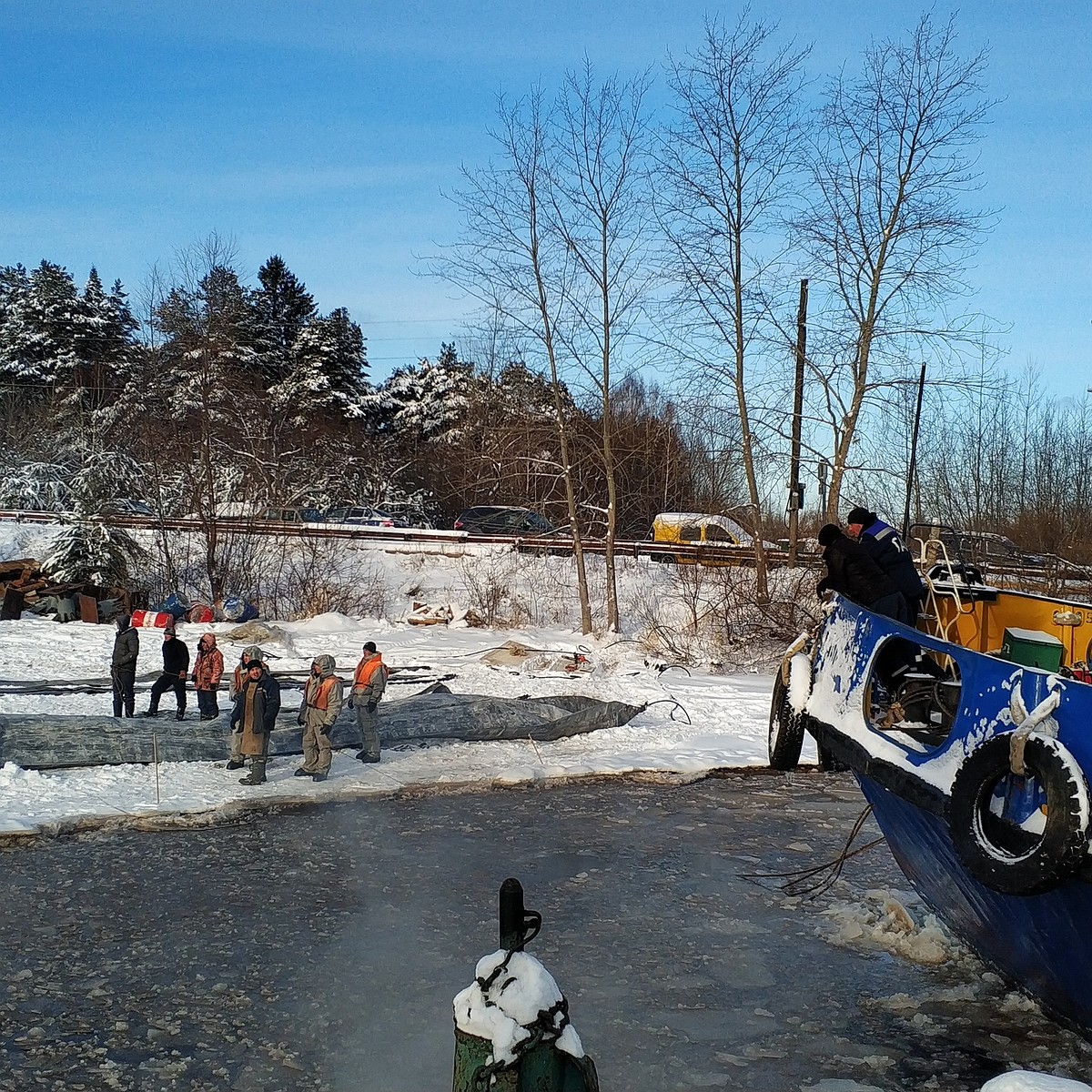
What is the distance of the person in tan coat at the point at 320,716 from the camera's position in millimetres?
10773

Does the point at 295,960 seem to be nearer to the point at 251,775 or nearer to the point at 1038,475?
the point at 251,775

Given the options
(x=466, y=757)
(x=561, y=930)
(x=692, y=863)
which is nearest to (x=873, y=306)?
(x=466, y=757)

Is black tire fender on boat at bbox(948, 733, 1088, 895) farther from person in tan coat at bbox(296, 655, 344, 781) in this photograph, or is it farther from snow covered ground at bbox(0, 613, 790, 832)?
person in tan coat at bbox(296, 655, 344, 781)

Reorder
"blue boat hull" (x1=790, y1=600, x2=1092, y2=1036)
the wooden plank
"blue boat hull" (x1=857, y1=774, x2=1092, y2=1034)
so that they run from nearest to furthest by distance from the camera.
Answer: "blue boat hull" (x1=790, y1=600, x2=1092, y2=1036), "blue boat hull" (x1=857, y1=774, x2=1092, y2=1034), the wooden plank

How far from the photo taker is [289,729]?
11914 mm

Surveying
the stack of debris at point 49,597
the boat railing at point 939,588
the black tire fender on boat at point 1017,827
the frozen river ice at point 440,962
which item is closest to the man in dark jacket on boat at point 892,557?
the boat railing at point 939,588

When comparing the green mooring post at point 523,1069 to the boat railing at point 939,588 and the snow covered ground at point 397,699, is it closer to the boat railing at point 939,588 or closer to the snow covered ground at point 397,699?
the boat railing at point 939,588

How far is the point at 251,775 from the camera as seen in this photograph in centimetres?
1052

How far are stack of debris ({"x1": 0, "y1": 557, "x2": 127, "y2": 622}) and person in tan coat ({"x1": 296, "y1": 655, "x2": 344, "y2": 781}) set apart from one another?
1230 centimetres

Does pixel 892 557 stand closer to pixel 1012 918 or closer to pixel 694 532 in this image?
pixel 1012 918

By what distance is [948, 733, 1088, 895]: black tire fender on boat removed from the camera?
4.29m

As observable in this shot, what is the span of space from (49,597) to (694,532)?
48.7 ft

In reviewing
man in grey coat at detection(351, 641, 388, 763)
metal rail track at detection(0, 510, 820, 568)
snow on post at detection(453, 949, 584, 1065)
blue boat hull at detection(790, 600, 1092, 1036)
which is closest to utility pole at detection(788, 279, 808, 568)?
metal rail track at detection(0, 510, 820, 568)

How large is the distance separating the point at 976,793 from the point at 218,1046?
12.2 ft
